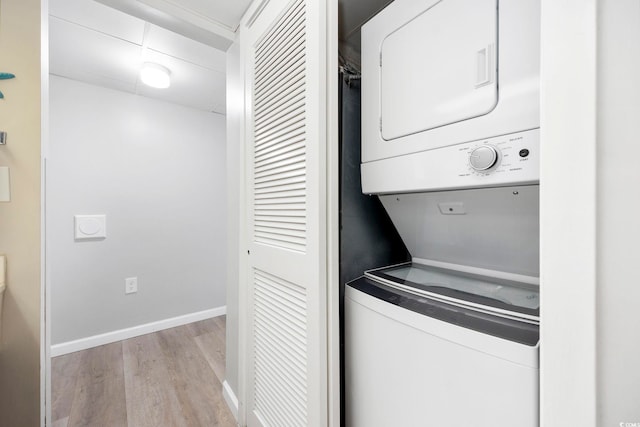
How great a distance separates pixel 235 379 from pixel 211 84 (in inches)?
91.5

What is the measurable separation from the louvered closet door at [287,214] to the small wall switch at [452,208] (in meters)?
0.41

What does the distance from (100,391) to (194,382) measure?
1.93ft

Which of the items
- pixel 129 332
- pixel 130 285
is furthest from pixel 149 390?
pixel 130 285

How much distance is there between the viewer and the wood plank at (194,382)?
1.57 meters

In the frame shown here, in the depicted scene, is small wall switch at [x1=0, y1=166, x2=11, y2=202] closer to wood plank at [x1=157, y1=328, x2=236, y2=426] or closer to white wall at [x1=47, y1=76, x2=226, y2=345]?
white wall at [x1=47, y1=76, x2=226, y2=345]

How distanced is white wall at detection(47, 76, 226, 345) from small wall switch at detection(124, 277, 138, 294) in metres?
0.03

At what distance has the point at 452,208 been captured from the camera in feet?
2.82

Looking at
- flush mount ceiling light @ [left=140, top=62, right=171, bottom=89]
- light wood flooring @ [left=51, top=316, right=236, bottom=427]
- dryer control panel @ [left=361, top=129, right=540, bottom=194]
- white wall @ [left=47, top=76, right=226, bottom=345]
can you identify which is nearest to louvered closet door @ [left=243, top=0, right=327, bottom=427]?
dryer control panel @ [left=361, top=129, right=540, bottom=194]

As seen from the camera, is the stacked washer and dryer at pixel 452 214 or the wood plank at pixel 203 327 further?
the wood plank at pixel 203 327

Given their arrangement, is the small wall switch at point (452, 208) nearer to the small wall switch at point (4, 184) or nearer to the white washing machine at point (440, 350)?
the white washing machine at point (440, 350)

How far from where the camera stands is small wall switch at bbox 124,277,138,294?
2459mm

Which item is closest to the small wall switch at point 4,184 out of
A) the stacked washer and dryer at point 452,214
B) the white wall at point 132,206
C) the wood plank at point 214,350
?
the white wall at point 132,206

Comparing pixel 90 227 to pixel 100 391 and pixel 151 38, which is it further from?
pixel 151 38

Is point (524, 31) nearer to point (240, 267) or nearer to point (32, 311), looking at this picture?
point (240, 267)
